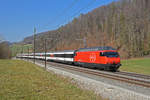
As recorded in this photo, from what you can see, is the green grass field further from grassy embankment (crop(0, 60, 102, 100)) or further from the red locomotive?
grassy embankment (crop(0, 60, 102, 100))

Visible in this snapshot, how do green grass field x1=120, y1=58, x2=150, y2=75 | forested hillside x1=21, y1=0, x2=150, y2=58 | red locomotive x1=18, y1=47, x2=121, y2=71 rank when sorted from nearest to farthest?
1. red locomotive x1=18, y1=47, x2=121, y2=71
2. green grass field x1=120, y1=58, x2=150, y2=75
3. forested hillside x1=21, y1=0, x2=150, y2=58

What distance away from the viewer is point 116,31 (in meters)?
99.3

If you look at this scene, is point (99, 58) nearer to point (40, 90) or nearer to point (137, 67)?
point (137, 67)

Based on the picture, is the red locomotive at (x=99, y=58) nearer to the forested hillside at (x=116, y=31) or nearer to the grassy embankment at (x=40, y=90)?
the forested hillside at (x=116, y=31)

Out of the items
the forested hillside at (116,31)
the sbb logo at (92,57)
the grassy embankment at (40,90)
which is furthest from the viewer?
the forested hillside at (116,31)

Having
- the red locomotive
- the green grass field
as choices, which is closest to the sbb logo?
the red locomotive

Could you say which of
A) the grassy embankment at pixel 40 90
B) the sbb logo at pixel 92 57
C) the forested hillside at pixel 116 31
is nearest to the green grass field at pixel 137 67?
the sbb logo at pixel 92 57

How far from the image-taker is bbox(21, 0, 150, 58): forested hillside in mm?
80300

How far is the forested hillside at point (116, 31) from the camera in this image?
80.3 metres

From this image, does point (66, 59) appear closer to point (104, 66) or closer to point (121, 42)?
point (104, 66)

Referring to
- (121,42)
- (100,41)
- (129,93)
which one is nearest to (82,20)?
(100,41)

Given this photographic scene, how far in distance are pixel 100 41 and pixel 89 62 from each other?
72100mm

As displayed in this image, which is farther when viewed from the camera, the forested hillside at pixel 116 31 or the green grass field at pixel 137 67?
the forested hillside at pixel 116 31

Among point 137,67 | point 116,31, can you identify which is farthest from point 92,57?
point 116,31
